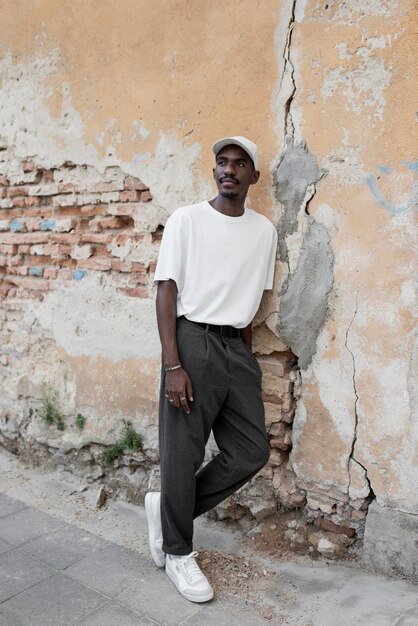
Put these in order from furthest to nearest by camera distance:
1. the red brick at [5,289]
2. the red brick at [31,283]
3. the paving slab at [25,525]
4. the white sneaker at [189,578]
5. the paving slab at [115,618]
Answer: the red brick at [5,289], the red brick at [31,283], the paving slab at [25,525], the white sneaker at [189,578], the paving slab at [115,618]

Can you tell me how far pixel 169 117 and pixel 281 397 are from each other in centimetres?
163

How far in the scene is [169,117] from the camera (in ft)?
10.2

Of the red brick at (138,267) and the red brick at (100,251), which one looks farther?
the red brick at (100,251)

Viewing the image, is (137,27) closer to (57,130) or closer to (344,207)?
(57,130)

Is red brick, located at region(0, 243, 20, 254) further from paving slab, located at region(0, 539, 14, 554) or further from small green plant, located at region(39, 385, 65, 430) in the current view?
paving slab, located at region(0, 539, 14, 554)

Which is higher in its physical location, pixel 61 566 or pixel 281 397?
pixel 281 397

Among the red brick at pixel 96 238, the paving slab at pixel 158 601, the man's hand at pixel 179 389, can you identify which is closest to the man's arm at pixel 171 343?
the man's hand at pixel 179 389

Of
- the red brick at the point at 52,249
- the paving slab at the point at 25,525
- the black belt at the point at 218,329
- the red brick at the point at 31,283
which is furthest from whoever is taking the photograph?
the red brick at the point at 31,283

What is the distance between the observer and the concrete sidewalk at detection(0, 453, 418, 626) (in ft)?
7.74

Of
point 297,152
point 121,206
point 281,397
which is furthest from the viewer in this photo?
point 121,206

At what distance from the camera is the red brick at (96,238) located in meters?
3.48

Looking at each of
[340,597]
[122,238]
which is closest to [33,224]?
[122,238]

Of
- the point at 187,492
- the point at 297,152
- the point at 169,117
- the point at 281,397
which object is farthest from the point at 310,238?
the point at 187,492

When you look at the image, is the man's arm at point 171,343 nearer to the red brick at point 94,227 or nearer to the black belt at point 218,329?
the black belt at point 218,329
